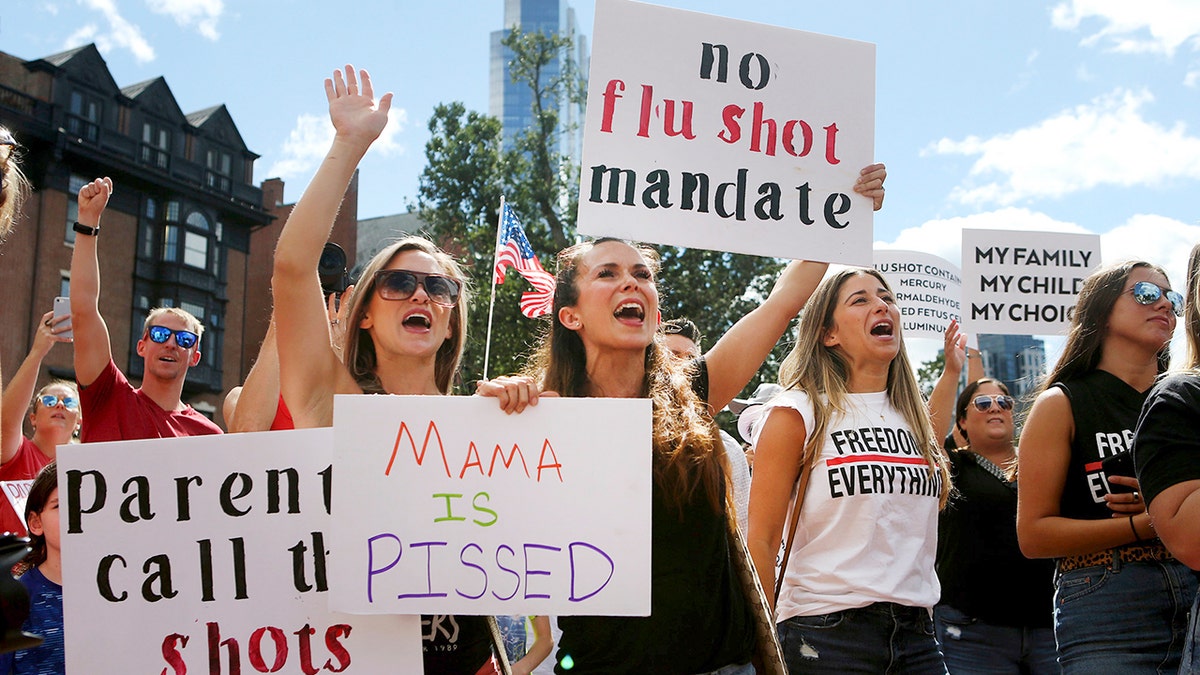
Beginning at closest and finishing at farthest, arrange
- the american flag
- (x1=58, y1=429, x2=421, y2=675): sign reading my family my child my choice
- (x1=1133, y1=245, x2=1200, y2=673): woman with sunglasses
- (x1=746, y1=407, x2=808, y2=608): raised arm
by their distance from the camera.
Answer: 1. (x1=1133, y1=245, x2=1200, y2=673): woman with sunglasses
2. (x1=58, y1=429, x2=421, y2=675): sign reading my family my child my choice
3. (x1=746, y1=407, x2=808, y2=608): raised arm
4. the american flag

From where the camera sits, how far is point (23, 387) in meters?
5.20

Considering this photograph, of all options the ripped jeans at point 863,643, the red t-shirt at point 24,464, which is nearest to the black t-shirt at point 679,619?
the ripped jeans at point 863,643

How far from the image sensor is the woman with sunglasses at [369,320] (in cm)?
263

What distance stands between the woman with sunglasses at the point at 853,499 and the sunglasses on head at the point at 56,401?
4204 mm

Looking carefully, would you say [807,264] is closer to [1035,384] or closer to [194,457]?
[1035,384]

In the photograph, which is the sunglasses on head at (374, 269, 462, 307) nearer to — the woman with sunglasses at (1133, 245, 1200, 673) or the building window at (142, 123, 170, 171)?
the woman with sunglasses at (1133, 245, 1200, 673)

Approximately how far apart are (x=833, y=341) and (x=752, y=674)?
57.1 inches

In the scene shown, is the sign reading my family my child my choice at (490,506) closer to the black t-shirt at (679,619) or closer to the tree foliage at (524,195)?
the black t-shirt at (679,619)

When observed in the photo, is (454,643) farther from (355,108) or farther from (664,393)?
(355,108)

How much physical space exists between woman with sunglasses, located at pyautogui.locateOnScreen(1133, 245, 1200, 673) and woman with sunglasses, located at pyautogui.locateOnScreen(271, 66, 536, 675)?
4.64 feet

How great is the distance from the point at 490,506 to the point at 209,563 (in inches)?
28.9

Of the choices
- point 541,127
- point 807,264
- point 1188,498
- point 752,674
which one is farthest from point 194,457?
point 541,127

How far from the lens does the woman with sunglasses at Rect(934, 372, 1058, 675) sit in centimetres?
434

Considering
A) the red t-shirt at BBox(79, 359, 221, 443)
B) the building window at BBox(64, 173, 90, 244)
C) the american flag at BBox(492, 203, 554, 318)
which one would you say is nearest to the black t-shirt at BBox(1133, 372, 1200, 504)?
the red t-shirt at BBox(79, 359, 221, 443)
